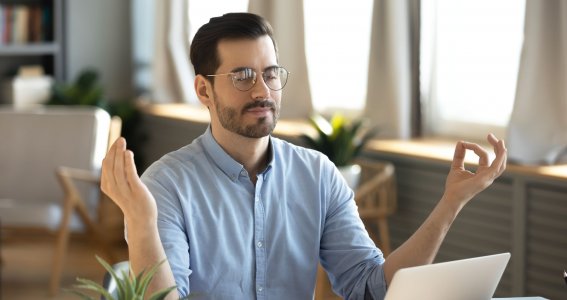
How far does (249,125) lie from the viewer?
220 cm

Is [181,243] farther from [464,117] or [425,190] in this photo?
[464,117]

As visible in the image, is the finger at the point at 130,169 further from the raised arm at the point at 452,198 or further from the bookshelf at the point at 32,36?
the bookshelf at the point at 32,36

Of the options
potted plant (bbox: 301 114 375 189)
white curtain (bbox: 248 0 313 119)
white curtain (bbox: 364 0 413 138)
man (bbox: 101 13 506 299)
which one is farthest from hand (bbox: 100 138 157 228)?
white curtain (bbox: 248 0 313 119)

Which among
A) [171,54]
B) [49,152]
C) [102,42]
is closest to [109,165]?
[49,152]

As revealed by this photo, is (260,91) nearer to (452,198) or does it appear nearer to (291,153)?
(291,153)

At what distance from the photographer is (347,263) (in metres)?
2.31

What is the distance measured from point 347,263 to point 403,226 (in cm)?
255

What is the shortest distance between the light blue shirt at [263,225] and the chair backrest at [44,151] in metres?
3.25

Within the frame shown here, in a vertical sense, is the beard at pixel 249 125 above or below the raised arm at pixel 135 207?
above

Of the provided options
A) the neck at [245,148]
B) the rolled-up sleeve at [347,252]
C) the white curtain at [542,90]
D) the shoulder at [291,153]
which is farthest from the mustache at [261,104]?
the white curtain at [542,90]

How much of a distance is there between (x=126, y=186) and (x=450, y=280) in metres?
0.60

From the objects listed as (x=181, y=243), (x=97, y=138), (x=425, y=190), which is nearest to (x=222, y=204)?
(x=181, y=243)

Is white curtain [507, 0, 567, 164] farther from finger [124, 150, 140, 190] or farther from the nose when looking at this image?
finger [124, 150, 140, 190]

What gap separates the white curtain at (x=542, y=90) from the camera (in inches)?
158
